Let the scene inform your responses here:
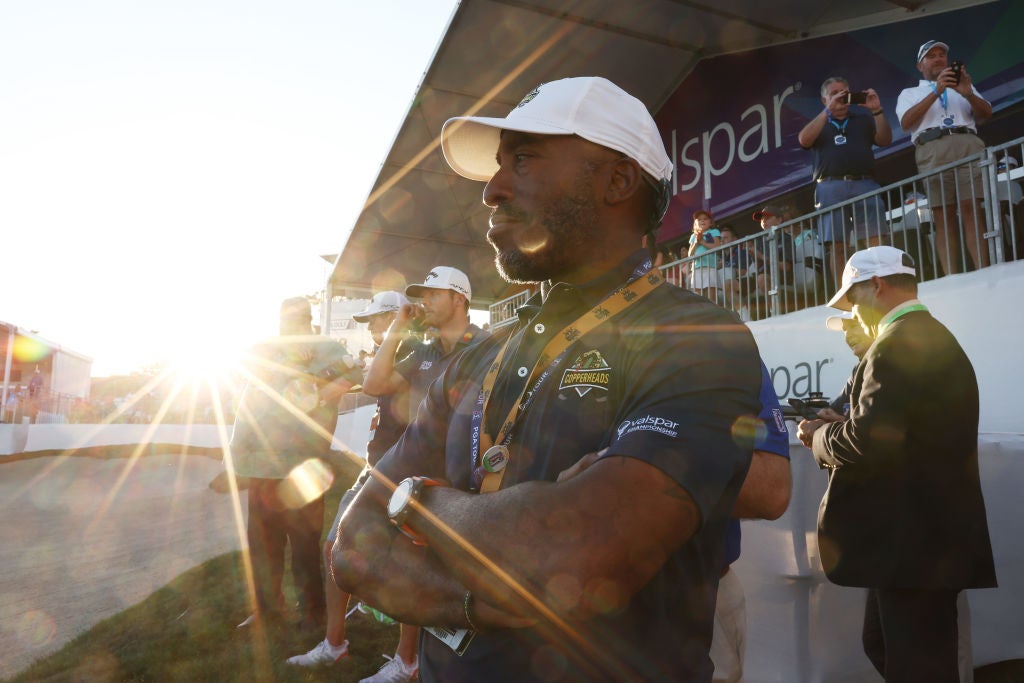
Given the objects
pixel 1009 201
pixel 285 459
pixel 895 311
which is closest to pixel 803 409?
pixel 895 311

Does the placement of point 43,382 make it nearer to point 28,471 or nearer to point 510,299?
point 28,471

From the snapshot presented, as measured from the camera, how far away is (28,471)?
13.0 meters

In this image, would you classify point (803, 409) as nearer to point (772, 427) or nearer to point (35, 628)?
point (772, 427)

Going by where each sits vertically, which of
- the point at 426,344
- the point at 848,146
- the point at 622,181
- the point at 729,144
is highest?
the point at 729,144

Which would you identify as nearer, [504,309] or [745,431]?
[745,431]

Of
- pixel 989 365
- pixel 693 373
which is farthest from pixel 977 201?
pixel 693 373

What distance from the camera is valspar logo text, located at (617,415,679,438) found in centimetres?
119

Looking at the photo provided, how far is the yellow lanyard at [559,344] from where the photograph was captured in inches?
56.6

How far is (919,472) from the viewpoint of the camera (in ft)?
9.03

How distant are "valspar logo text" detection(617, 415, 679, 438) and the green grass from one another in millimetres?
3775

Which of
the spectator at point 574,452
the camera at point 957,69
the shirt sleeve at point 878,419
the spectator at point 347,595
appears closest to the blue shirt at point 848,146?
the camera at point 957,69

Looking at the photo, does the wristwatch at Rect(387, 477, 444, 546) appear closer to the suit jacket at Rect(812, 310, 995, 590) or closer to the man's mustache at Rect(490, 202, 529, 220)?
the man's mustache at Rect(490, 202, 529, 220)

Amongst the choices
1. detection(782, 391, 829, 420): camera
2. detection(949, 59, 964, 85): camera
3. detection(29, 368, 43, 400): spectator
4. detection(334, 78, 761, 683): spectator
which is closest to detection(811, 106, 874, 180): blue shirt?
detection(949, 59, 964, 85): camera

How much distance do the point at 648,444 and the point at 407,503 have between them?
1.72 feet
